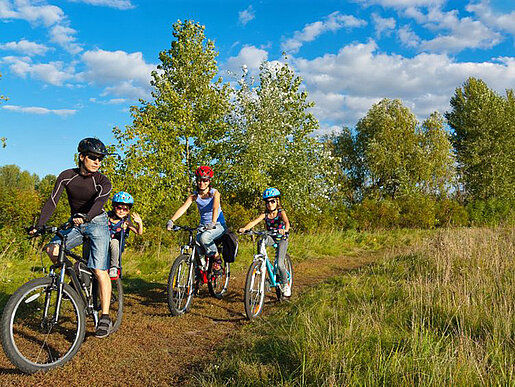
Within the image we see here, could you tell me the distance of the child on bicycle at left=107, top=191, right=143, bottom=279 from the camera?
18.0 ft

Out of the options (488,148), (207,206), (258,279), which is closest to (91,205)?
(207,206)

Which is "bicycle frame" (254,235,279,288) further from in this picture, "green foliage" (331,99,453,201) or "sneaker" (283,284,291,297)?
"green foliage" (331,99,453,201)

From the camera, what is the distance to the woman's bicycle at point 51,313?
3809 millimetres

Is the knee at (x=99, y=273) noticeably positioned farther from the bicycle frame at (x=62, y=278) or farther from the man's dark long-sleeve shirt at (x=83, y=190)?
the man's dark long-sleeve shirt at (x=83, y=190)

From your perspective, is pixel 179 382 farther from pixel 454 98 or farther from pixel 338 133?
pixel 454 98

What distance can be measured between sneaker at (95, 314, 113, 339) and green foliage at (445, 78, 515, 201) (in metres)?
35.1

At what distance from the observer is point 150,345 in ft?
16.0

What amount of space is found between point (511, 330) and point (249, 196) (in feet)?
42.8

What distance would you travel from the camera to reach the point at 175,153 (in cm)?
1650

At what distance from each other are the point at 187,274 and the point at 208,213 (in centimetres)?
108

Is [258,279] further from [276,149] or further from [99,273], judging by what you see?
[276,149]

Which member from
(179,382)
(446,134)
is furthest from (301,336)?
(446,134)

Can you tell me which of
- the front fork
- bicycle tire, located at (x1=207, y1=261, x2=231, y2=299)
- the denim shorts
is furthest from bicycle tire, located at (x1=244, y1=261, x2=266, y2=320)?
the front fork

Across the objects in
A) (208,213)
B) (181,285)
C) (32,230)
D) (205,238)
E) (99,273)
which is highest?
(208,213)
